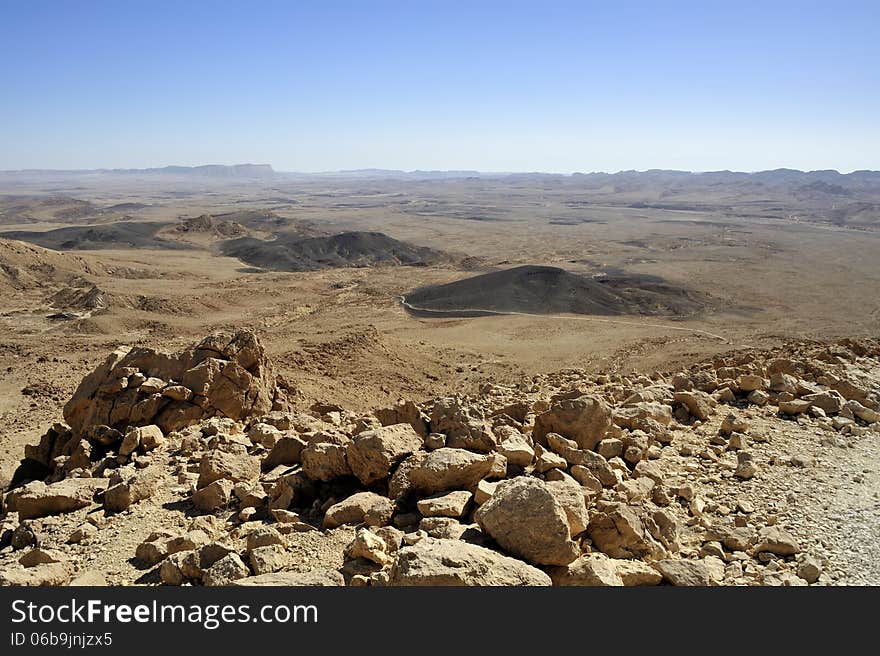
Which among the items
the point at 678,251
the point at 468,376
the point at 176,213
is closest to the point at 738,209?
the point at 678,251

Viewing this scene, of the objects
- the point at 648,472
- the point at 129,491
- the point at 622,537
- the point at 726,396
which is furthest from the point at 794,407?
the point at 129,491

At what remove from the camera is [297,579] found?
13.9 feet

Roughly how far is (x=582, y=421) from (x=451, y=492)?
2583 millimetres

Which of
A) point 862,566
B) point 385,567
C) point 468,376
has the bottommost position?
point 468,376

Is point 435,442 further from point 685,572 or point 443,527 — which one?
point 685,572

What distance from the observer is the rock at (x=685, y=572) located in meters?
4.60

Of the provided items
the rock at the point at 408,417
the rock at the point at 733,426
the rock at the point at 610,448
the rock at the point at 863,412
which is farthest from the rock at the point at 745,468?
the rock at the point at 408,417

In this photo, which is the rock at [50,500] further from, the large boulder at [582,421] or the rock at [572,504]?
the large boulder at [582,421]

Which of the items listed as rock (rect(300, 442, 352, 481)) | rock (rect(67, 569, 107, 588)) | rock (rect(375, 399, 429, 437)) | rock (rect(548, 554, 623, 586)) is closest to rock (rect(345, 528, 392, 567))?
rock (rect(548, 554, 623, 586))

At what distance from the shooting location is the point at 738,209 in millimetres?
117125

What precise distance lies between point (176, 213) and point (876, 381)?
11228cm

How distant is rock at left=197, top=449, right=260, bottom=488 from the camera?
21.6 ft

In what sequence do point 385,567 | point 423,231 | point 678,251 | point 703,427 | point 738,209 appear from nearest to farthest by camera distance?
1. point 385,567
2. point 703,427
3. point 678,251
4. point 423,231
5. point 738,209

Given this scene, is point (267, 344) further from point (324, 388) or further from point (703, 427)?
point (703, 427)
